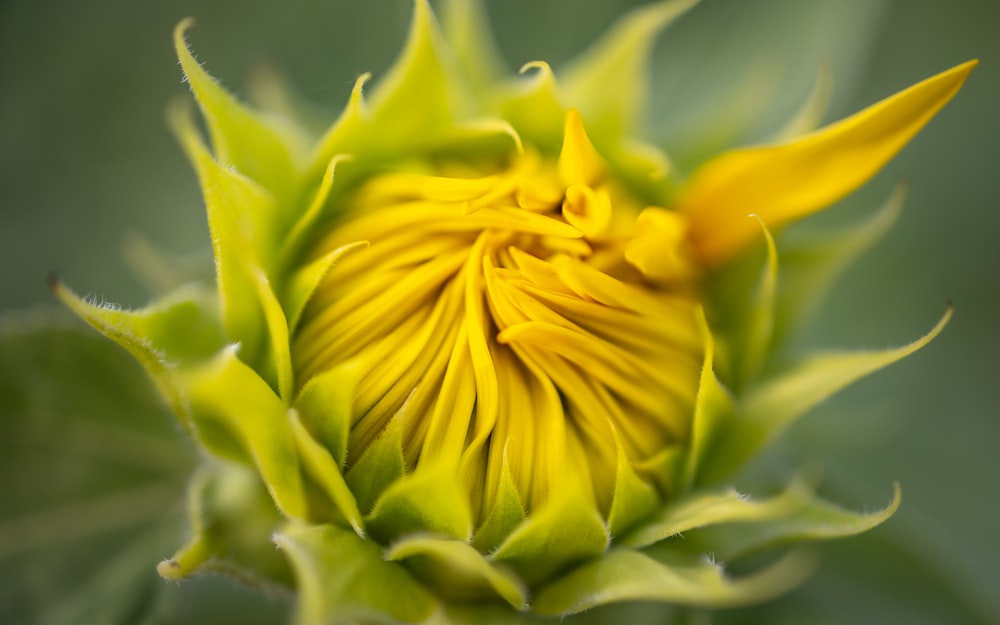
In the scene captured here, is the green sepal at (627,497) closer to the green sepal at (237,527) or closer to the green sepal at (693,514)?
the green sepal at (693,514)

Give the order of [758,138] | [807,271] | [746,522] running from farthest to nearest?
1. [758,138]
2. [807,271]
3. [746,522]

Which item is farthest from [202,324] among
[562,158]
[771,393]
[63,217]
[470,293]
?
[63,217]

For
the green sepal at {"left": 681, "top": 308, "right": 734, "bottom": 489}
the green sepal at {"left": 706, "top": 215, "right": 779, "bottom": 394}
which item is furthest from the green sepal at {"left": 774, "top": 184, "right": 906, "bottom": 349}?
the green sepal at {"left": 681, "top": 308, "right": 734, "bottom": 489}

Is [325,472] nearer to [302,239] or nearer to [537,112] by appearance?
[302,239]

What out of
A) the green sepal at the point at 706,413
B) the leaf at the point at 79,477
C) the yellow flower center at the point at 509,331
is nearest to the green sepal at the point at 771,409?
the green sepal at the point at 706,413

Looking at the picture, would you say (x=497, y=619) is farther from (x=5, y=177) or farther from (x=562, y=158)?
(x=5, y=177)

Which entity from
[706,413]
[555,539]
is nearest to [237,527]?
[555,539]
